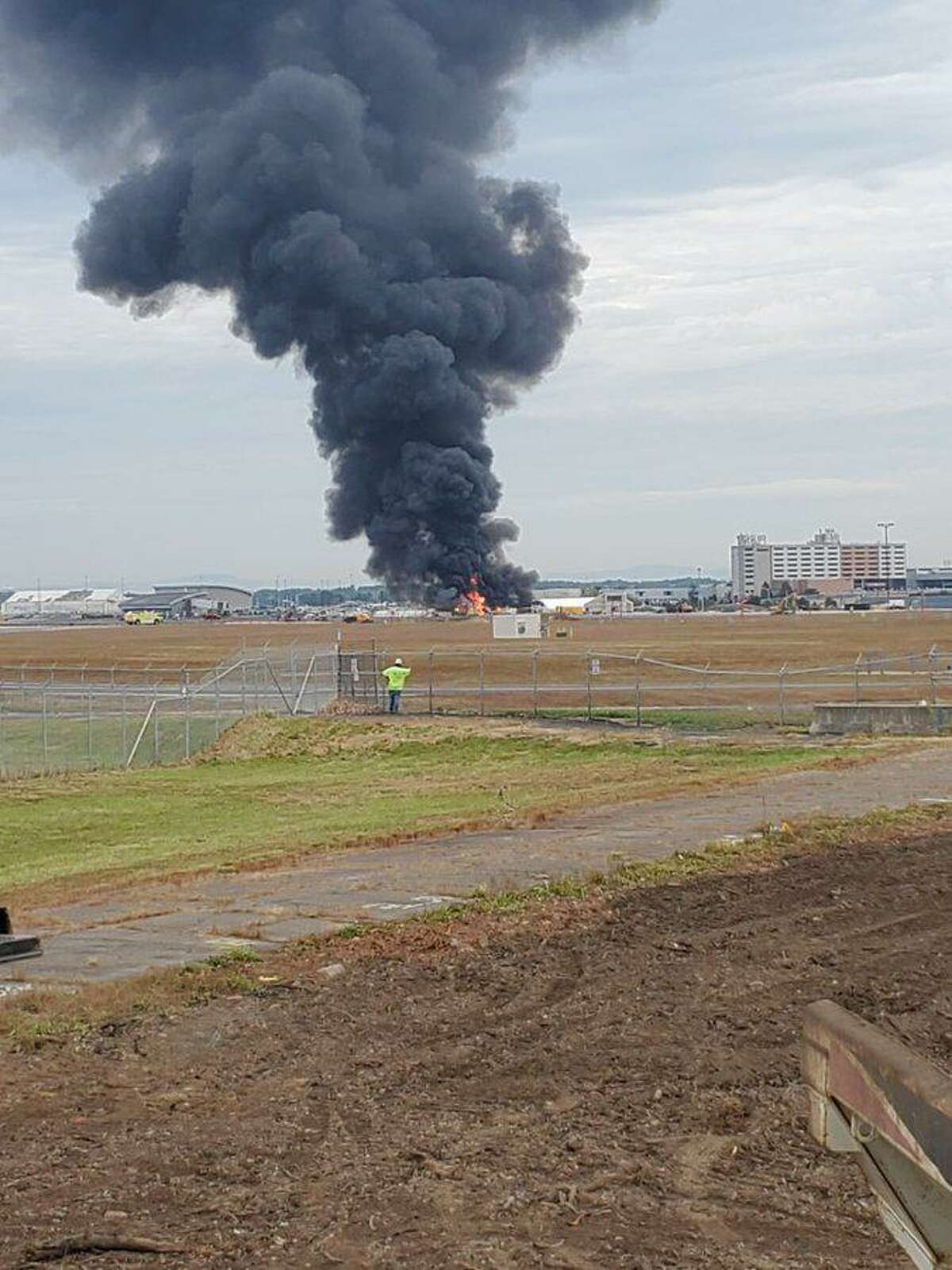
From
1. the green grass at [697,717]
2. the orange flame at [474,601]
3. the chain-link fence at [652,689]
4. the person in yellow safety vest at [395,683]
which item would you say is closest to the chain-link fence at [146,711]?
the chain-link fence at [652,689]

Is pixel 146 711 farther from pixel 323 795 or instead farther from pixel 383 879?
pixel 383 879

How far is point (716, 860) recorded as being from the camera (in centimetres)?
1648

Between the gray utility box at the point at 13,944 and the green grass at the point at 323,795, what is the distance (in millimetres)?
6409

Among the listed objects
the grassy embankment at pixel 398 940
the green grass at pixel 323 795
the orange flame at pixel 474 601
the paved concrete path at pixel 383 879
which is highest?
the orange flame at pixel 474 601

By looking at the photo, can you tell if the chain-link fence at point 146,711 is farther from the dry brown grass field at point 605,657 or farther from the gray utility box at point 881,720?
the gray utility box at point 881,720

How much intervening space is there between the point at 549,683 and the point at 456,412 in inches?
1534

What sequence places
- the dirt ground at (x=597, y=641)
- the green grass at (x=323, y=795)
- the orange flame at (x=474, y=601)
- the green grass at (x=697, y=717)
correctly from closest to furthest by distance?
the green grass at (x=323, y=795) → the green grass at (x=697, y=717) → the dirt ground at (x=597, y=641) → the orange flame at (x=474, y=601)

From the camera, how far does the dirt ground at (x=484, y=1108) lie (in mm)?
6273

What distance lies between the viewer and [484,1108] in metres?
8.02

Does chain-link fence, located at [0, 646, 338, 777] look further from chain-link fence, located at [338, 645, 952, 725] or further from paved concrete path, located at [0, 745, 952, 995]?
paved concrete path, located at [0, 745, 952, 995]

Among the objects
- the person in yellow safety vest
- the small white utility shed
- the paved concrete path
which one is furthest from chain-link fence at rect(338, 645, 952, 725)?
the small white utility shed

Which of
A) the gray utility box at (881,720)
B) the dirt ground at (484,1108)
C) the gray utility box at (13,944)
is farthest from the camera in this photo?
the gray utility box at (881,720)

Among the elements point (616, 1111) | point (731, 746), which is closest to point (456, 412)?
point (731, 746)

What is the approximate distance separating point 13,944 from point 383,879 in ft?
16.0
